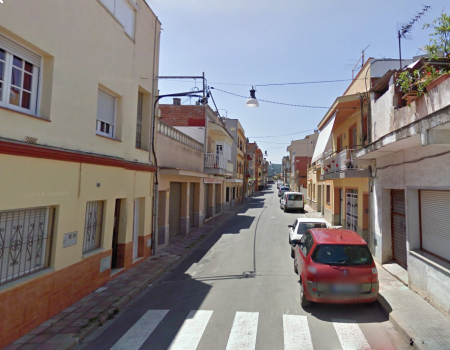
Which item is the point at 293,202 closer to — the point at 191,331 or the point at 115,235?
the point at 115,235

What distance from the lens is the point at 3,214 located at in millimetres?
4555

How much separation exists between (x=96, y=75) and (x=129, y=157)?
8.86 ft

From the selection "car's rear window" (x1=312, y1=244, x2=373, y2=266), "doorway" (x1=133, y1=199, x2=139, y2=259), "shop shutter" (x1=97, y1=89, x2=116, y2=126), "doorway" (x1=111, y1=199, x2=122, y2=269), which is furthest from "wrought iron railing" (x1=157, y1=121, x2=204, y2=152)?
"car's rear window" (x1=312, y1=244, x2=373, y2=266)

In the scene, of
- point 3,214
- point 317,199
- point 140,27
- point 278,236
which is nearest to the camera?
point 3,214

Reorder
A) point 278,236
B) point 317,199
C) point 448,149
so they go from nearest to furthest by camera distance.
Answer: point 448,149
point 278,236
point 317,199

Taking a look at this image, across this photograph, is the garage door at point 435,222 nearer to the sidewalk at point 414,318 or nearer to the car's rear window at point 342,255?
the sidewalk at point 414,318

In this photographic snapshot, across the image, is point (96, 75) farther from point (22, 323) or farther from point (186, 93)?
point (22, 323)

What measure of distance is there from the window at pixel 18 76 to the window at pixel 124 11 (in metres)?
3.16

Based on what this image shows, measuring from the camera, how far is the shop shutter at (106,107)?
7.42 meters

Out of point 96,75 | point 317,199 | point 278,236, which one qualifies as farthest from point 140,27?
point 317,199

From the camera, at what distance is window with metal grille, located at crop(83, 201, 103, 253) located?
688 centimetres

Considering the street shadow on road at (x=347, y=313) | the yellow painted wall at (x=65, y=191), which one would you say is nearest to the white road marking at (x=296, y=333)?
the street shadow on road at (x=347, y=313)

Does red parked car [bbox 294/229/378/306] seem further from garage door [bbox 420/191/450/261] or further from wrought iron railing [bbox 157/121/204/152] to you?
wrought iron railing [bbox 157/121/204/152]

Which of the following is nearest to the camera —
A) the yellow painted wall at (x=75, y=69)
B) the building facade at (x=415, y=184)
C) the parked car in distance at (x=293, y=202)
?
the yellow painted wall at (x=75, y=69)
